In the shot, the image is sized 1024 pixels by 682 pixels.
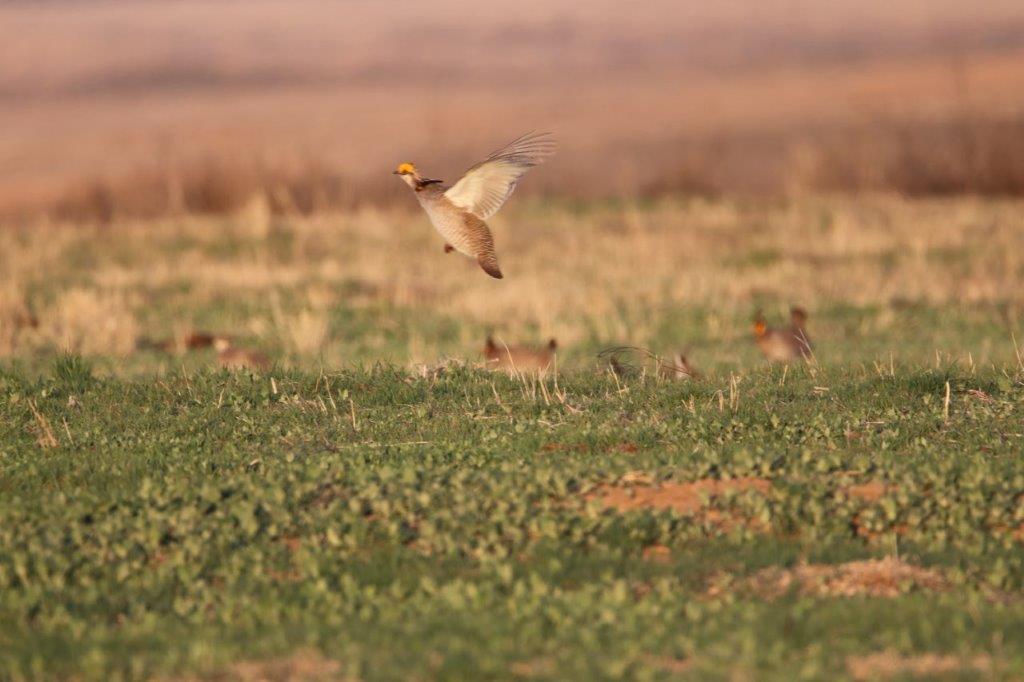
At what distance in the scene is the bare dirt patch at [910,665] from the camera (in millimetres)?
5512

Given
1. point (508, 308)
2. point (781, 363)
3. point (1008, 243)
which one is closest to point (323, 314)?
point (508, 308)

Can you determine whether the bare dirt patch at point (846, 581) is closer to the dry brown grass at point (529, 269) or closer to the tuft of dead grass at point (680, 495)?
the tuft of dead grass at point (680, 495)

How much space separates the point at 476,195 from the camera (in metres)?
9.93

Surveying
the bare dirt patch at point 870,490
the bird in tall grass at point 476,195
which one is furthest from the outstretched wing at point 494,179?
the bare dirt patch at point 870,490

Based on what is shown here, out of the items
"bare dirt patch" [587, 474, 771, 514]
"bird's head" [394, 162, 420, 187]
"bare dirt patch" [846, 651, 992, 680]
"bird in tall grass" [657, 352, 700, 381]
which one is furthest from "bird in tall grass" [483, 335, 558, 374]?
"bare dirt patch" [846, 651, 992, 680]

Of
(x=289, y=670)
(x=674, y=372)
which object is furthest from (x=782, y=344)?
(x=289, y=670)

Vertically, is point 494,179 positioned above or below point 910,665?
above

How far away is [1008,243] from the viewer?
953 inches

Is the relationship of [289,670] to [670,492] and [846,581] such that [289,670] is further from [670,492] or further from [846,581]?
[670,492]

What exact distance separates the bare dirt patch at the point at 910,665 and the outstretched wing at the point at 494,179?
483 centimetres

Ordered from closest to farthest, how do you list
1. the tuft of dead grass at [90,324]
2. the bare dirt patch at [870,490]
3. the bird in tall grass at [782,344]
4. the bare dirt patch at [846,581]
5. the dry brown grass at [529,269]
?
the bare dirt patch at [846,581] → the bare dirt patch at [870,490] → the bird in tall grass at [782,344] → the tuft of dead grass at [90,324] → the dry brown grass at [529,269]

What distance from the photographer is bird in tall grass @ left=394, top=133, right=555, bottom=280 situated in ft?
32.2

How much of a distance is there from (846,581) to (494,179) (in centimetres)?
414

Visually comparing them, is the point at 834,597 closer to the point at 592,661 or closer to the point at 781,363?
the point at 592,661
